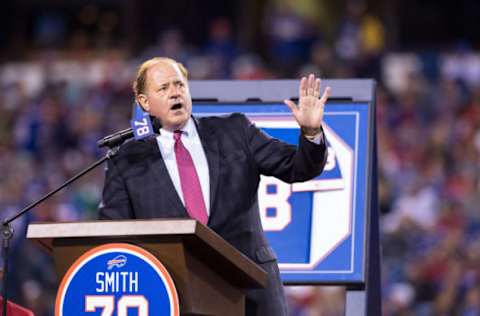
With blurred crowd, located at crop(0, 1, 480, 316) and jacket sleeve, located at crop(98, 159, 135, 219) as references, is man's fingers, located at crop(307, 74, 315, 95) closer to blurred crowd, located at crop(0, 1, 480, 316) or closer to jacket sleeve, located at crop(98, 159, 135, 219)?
jacket sleeve, located at crop(98, 159, 135, 219)

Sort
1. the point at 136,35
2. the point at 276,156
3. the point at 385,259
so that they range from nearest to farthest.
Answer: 1. the point at 276,156
2. the point at 385,259
3. the point at 136,35

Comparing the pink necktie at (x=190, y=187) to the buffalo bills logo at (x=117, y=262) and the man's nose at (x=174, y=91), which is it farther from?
the buffalo bills logo at (x=117, y=262)

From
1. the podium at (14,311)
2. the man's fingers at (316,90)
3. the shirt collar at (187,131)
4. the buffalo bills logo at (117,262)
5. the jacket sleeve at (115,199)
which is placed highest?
the man's fingers at (316,90)

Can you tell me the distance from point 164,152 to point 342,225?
1.39m

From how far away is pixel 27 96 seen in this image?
16391 mm

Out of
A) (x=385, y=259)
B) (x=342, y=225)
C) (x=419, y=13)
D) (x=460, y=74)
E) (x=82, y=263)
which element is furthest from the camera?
(x=419, y=13)

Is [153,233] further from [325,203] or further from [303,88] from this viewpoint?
[325,203]

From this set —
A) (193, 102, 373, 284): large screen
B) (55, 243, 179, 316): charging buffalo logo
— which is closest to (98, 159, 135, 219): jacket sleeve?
(55, 243, 179, 316): charging buffalo logo

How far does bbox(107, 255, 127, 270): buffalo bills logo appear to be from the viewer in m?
4.48

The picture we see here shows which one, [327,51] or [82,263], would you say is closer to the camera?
[82,263]

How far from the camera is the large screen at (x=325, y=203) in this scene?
625 centimetres

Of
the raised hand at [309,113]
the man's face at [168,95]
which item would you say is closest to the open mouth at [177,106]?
the man's face at [168,95]

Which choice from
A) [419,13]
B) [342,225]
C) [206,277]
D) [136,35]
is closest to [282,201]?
[342,225]

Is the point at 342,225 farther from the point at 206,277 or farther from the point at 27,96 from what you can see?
the point at 27,96
